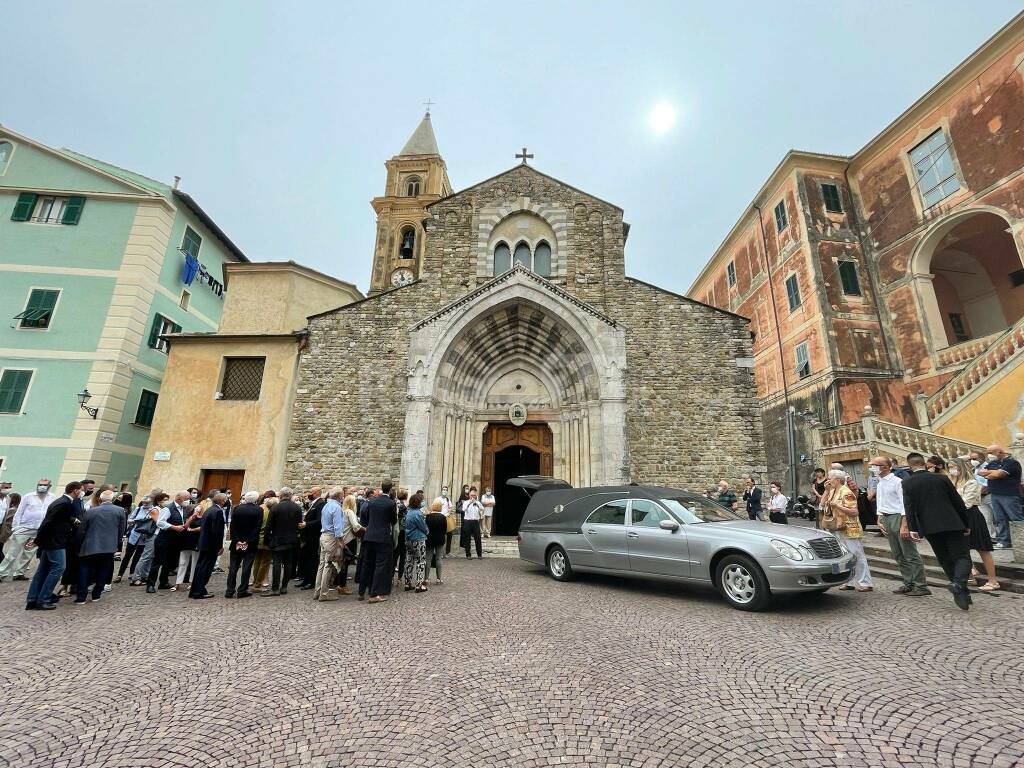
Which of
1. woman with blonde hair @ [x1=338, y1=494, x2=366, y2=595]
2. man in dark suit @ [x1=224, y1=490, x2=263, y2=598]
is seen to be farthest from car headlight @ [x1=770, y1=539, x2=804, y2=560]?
man in dark suit @ [x1=224, y1=490, x2=263, y2=598]

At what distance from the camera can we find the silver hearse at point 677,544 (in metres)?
5.42

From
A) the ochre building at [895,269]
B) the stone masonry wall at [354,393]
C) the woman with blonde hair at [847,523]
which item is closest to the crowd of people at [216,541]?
the stone masonry wall at [354,393]

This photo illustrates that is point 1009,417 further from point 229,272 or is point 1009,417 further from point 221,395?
point 229,272

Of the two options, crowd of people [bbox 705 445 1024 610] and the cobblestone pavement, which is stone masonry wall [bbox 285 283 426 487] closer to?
the cobblestone pavement

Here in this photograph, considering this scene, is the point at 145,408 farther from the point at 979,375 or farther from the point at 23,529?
the point at 979,375

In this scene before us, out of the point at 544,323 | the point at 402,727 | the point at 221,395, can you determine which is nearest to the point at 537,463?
the point at 544,323

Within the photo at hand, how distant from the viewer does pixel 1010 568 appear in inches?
249

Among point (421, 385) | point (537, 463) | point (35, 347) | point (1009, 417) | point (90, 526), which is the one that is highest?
point (35, 347)

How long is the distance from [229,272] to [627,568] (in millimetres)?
16175

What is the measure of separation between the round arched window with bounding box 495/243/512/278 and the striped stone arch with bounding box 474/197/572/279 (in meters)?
0.21

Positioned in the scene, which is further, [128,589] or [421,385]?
[421,385]

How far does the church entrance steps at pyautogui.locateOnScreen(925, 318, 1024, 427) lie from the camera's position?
38.3ft

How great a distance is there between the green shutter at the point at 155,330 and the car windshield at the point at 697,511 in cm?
1846

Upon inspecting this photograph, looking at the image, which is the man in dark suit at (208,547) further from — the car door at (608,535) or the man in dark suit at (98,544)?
the car door at (608,535)
